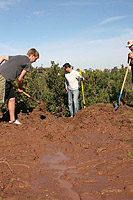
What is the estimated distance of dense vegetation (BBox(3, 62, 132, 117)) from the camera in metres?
7.22

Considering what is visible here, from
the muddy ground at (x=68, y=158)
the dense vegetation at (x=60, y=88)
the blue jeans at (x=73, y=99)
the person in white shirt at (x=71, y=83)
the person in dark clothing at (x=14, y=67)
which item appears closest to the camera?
the muddy ground at (x=68, y=158)

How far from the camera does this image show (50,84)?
7508 millimetres

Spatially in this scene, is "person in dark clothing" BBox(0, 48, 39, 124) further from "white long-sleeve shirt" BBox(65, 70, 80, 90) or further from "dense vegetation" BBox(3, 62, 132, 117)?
"white long-sleeve shirt" BBox(65, 70, 80, 90)

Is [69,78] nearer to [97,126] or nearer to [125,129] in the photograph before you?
[97,126]

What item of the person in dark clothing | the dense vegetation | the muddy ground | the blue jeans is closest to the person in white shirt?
the blue jeans

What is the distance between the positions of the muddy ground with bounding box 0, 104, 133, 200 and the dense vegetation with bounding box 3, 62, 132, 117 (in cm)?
117

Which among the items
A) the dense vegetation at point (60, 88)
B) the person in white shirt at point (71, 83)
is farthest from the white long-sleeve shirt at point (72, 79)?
the dense vegetation at point (60, 88)

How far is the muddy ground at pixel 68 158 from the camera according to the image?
108 inches

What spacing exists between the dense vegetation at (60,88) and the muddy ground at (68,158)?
3.84ft

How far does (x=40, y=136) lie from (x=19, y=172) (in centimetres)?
188

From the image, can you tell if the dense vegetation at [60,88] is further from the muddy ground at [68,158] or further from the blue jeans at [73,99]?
the muddy ground at [68,158]

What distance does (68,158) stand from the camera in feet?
12.9

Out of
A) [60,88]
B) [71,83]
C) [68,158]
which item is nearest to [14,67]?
[71,83]

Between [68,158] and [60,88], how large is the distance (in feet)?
12.9
